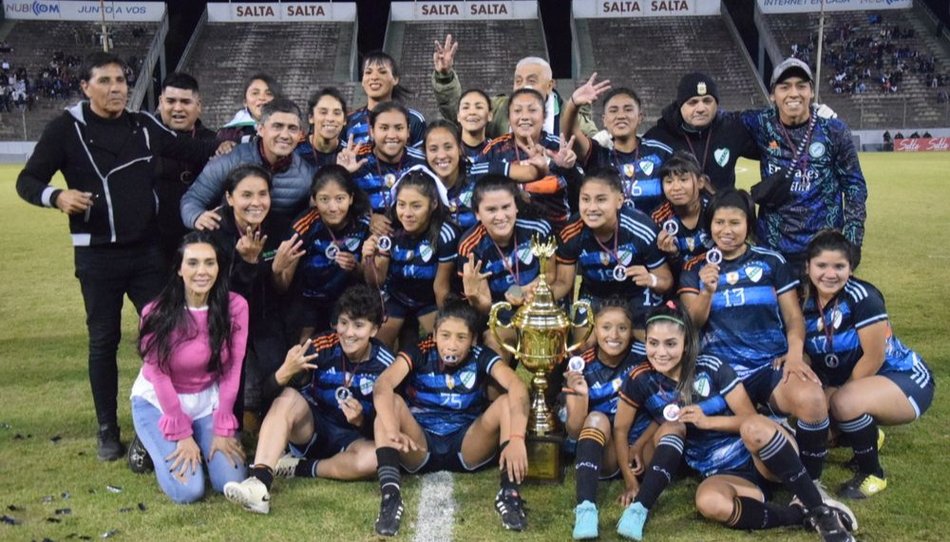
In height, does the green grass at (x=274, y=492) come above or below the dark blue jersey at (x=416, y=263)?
below

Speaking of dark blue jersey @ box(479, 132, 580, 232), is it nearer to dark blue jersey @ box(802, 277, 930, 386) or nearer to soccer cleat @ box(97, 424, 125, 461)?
dark blue jersey @ box(802, 277, 930, 386)

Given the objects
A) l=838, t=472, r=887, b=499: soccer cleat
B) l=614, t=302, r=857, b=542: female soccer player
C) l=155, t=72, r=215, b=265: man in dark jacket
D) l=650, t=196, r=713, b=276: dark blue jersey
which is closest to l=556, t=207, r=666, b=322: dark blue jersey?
l=650, t=196, r=713, b=276: dark blue jersey

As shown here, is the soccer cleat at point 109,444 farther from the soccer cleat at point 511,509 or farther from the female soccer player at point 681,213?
the female soccer player at point 681,213

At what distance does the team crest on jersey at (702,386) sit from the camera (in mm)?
3812

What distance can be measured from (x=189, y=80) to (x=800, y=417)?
3.77m

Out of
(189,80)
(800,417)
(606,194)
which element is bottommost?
(800,417)

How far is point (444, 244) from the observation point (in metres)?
4.77

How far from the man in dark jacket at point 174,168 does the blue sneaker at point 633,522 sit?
271 cm

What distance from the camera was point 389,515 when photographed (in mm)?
3570

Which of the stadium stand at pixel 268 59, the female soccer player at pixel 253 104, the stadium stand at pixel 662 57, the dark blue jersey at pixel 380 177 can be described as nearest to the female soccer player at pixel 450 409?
the dark blue jersey at pixel 380 177

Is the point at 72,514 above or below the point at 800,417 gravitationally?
below

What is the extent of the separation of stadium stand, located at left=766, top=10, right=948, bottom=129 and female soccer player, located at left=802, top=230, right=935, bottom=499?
32.0 metres

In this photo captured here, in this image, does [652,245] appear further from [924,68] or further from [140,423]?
[924,68]

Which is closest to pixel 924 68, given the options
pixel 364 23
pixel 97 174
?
pixel 364 23
